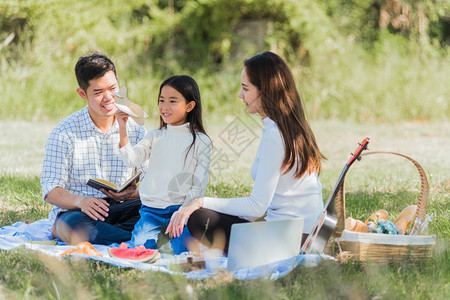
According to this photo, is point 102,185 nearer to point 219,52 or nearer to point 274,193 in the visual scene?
point 274,193

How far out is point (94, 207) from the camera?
12.5 ft

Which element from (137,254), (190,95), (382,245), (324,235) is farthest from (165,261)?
(382,245)

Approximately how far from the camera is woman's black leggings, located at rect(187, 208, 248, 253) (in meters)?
3.41

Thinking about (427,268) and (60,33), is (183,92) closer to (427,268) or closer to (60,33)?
(427,268)

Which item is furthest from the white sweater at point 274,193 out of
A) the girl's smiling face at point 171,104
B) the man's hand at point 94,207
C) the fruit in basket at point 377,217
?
the man's hand at point 94,207

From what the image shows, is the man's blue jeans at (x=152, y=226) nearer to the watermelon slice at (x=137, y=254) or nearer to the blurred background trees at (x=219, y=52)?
the watermelon slice at (x=137, y=254)

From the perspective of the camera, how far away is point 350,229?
11.5 ft

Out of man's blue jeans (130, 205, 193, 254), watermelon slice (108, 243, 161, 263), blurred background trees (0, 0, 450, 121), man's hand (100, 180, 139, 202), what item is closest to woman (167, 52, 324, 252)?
watermelon slice (108, 243, 161, 263)

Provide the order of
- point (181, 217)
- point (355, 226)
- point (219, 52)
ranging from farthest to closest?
point (219, 52)
point (355, 226)
point (181, 217)

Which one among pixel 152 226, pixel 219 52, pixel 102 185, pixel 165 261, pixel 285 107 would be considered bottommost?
pixel 165 261

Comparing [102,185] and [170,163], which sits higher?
[170,163]

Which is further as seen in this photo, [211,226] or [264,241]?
[211,226]

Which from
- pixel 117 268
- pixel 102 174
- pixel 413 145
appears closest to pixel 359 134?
pixel 413 145

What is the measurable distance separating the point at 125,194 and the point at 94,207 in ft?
0.96
